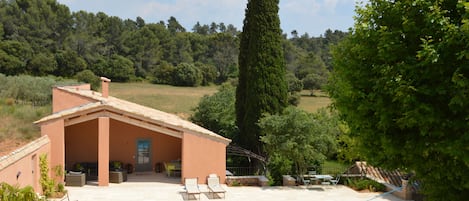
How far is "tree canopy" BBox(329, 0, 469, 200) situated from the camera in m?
7.82

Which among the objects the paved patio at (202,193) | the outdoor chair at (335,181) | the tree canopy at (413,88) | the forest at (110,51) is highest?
the forest at (110,51)

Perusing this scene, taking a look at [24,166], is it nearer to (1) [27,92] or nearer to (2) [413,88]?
(2) [413,88]

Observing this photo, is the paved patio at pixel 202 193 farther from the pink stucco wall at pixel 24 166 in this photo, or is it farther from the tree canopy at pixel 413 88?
the tree canopy at pixel 413 88

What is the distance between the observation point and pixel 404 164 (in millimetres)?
9766

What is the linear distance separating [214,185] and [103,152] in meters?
5.35

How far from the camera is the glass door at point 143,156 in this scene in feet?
82.7

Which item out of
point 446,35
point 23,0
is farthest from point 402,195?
point 23,0

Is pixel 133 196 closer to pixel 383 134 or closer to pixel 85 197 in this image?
pixel 85 197

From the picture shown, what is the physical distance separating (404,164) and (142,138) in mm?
17842

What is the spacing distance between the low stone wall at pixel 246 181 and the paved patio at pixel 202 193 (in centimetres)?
69

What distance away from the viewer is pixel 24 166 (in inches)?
621

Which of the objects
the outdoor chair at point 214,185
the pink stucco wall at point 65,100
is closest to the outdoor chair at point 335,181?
the outdoor chair at point 214,185

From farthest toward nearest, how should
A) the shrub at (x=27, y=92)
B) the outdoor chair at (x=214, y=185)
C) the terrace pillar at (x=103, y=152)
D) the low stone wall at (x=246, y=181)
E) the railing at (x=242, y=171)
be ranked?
1. the shrub at (x=27, y=92)
2. the railing at (x=242, y=171)
3. the low stone wall at (x=246, y=181)
4. the terrace pillar at (x=103, y=152)
5. the outdoor chair at (x=214, y=185)

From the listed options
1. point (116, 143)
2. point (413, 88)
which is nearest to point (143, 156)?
point (116, 143)
